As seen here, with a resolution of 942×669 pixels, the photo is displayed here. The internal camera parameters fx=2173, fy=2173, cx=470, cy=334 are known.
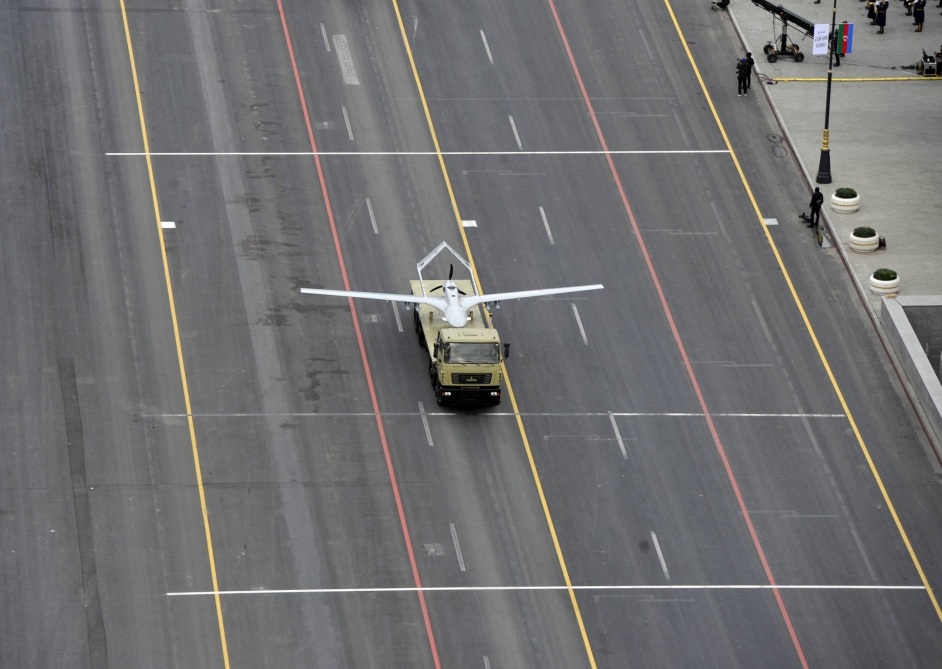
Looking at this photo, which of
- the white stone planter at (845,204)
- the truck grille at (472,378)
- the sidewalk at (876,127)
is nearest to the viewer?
the truck grille at (472,378)

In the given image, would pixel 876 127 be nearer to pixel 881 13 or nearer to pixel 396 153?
pixel 881 13

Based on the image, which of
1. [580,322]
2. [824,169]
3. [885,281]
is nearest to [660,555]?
[580,322]

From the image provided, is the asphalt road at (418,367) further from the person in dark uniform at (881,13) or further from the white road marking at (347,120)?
the person in dark uniform at (881,13)

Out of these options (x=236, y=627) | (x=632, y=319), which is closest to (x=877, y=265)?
(x=632, y=319)

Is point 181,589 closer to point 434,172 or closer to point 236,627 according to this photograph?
point 236,627

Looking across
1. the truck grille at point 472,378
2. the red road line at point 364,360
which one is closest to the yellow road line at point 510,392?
the truck grille at point 472,378

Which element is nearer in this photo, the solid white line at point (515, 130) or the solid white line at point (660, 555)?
the solid white line at point (660, 555)

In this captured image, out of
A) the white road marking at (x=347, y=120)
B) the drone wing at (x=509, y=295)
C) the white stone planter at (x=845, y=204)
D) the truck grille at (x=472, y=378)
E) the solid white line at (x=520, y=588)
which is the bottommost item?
the solid white line at (x=520, y=588)
